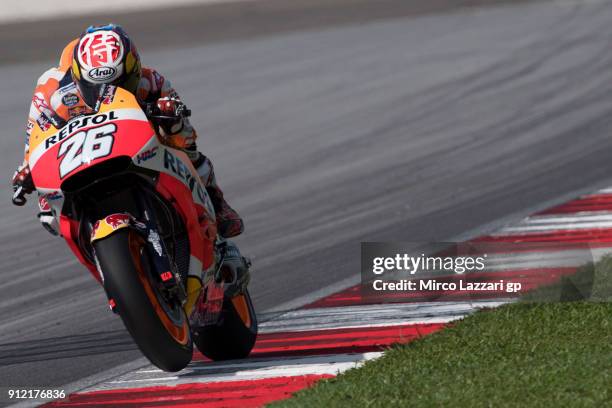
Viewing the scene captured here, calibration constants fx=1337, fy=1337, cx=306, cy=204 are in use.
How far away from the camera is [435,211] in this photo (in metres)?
11.7

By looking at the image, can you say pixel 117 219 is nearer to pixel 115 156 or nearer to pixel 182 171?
pixel 115 156

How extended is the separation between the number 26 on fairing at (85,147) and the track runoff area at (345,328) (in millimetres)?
1132

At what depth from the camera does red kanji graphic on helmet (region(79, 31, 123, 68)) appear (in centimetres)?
608

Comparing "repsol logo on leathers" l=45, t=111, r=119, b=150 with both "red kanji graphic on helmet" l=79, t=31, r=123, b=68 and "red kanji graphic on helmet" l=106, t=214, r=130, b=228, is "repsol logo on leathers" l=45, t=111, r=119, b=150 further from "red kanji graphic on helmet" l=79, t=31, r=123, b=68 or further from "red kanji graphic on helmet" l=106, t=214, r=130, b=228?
"red kanji graphic on helmet" l=106, t=214, r=130, b=228

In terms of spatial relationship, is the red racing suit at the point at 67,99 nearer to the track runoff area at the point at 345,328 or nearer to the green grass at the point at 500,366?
the track runoff area at the point at 345,328

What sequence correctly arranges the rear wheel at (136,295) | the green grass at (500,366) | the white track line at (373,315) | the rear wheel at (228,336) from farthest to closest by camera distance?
the white track line at (373,315), the rear wheel at (228,336), the rear wheel at (136,295), the green grass at (500,366)

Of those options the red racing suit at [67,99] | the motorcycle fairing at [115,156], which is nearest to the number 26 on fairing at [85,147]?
the motorcycle fairing at [115,156]

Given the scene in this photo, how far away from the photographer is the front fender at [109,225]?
18.6 ft

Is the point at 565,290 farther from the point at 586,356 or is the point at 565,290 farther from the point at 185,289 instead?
the point at 185,289

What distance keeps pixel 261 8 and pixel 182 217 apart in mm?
28214

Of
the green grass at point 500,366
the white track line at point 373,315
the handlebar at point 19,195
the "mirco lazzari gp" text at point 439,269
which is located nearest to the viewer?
the green grass at point 500,366

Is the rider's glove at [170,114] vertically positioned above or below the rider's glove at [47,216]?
above

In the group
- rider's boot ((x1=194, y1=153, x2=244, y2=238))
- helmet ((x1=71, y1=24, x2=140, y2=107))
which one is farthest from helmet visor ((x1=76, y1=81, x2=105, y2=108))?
rider's boot ((x1=194, y1=153, x2=244, y2=238))

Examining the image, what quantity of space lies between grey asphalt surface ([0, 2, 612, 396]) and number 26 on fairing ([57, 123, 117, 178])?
1538 mm
